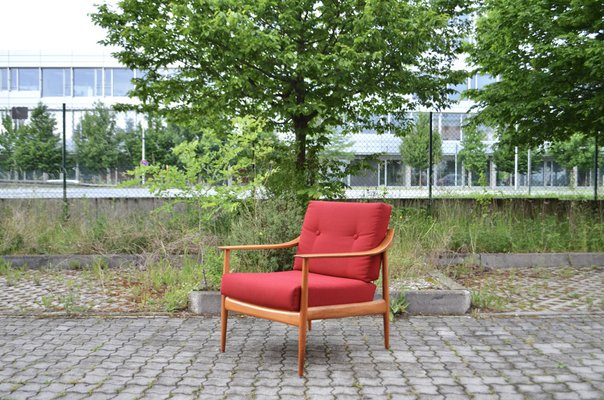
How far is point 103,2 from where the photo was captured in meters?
11.3

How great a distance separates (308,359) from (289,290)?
2.14 feet

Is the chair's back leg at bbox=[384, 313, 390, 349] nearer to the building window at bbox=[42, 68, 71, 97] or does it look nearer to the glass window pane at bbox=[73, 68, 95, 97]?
the glass window pane at bbox=[73, 68, 95, 97]

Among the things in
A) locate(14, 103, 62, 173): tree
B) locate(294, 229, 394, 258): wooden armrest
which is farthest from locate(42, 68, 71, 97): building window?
locate(294, 229, 394, 258): wooden armrest

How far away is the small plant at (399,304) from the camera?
5.83 metres

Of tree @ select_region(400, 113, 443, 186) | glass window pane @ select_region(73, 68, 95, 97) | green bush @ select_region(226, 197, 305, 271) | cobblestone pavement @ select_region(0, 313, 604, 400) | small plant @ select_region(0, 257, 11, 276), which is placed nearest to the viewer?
cobblestone pavement @ select_region(0, 313, 604, 400)

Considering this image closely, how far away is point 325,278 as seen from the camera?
4586mm

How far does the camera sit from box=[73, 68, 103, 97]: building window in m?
46.7

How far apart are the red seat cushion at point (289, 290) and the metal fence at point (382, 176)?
259 inches

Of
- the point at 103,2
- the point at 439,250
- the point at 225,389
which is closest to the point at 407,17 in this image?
the point at 439,250

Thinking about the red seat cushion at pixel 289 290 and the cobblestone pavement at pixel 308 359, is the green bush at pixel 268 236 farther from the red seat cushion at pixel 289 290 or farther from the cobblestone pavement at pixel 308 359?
the red seat cushion at pixel 289 290

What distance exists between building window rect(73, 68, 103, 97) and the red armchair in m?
45.0

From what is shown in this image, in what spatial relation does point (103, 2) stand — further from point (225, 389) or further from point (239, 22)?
point (225, 389)

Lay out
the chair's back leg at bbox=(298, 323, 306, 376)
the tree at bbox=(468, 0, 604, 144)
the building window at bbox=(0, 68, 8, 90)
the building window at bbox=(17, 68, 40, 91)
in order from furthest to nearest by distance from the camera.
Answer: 1. the building window at bbox=(0, 68, 8, 90)
2. the building window at bbox=(17, 68, 40, 91)
3. the tree at bbox=(468, 0, 604, 144)
4. the chair's back leg at bbox=(298, 323, 306, 376)

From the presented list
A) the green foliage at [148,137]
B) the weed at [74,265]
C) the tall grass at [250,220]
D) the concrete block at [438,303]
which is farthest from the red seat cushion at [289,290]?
the green foliage at [148,137]
